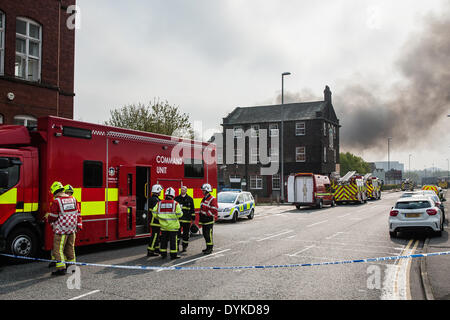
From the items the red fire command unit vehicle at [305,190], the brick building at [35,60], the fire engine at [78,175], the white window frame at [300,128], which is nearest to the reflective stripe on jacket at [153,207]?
the fire engine at [78,175]

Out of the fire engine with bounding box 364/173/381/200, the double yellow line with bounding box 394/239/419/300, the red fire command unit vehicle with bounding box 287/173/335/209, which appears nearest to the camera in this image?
the double yellow line with bounding box 394/239/419/300

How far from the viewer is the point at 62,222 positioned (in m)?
7.58

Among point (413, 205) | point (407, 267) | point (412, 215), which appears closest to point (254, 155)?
point (413, 205)

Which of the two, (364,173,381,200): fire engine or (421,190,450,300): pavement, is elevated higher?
(364,173,381,200): fire engine

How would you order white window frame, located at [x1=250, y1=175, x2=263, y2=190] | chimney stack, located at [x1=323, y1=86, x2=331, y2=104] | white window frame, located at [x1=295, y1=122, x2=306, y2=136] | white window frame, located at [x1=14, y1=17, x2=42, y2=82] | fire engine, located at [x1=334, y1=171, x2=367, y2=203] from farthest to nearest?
chimney stack, located at [x1=323, y1=86, x2=331, y2=104] → white window frame, located at [x1=250, y1=175, x2=263, y2=190] → white window frame, located at [x1=295, y1=122, x2=306, y2=136] → fire engine, located at [x1=334, y1=171, x2=367, y2=203] → white window frame, located at [x1=14, y1=17, x2=42, y2=82]

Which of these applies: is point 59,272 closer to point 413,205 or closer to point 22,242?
point 22,242

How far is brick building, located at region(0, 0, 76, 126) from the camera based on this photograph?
49.2ft

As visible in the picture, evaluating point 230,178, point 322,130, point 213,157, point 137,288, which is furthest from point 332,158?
point 137,288

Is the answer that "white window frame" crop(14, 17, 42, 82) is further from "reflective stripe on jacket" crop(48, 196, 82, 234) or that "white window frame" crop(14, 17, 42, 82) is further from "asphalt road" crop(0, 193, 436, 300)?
"reflective stripe on jacket" crop(48, 196, 82, 234)

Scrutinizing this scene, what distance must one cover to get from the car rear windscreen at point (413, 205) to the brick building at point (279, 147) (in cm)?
3230

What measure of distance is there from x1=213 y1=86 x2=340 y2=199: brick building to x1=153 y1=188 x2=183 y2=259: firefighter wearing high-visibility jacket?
3591cm

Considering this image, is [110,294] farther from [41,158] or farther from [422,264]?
[422,264]

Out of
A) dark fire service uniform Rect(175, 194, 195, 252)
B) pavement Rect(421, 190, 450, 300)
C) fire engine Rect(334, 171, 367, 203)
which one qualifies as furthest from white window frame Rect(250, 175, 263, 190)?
dark fire service uniform Rect(175, 194, 195, 252)
